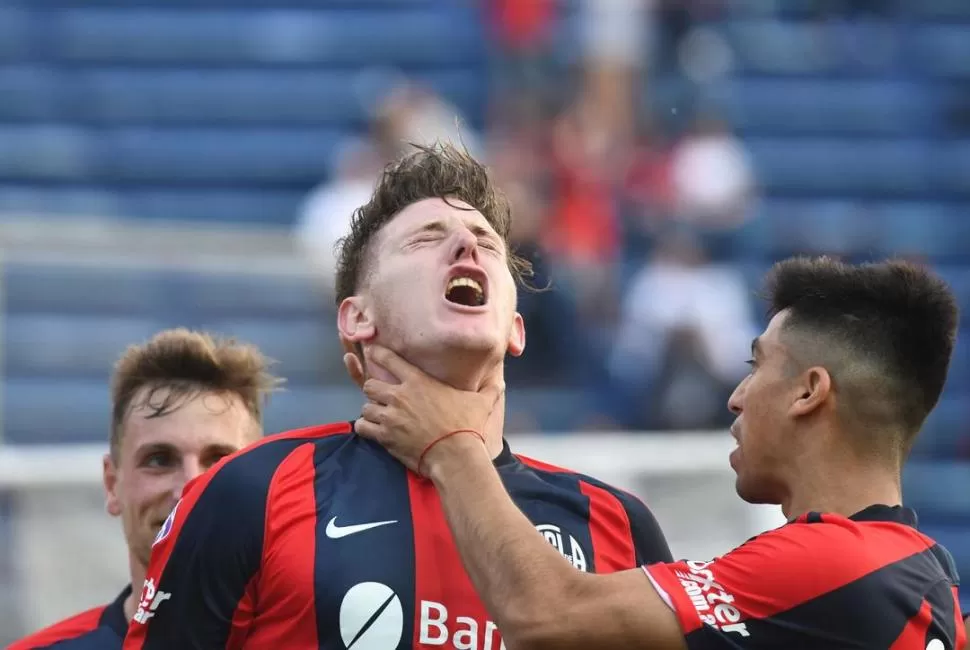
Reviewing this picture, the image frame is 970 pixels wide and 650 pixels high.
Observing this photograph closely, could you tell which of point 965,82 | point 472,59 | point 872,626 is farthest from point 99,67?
point 872,626

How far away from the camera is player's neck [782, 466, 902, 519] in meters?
3.50

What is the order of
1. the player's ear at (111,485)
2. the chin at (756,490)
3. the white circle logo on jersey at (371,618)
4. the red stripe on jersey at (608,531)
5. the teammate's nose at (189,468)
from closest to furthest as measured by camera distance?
the white circle logo on jersey at (371,618) < the red stripe on jersey at (608,531) < the chin at (756,490) < the teammate's nose at (189,468) < the player's ear at (111,485)

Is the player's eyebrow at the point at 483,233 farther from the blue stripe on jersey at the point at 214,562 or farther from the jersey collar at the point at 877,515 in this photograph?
the jersey collar at the point at 877,515

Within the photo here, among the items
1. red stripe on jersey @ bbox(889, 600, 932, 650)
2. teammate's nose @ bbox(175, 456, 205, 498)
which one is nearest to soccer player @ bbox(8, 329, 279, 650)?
teammate's nose @ bbox(175, 456, 205, 498)

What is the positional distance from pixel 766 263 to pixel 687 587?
7578 millimetres

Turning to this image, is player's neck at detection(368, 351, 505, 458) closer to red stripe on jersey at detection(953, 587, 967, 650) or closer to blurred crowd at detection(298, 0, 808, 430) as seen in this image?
red stripe on jersey at detection(953, 587, 967, 650)

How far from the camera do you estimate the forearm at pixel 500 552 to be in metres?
3.07

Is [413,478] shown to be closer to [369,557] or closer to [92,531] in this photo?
[369,557]

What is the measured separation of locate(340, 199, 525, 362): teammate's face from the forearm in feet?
0.87

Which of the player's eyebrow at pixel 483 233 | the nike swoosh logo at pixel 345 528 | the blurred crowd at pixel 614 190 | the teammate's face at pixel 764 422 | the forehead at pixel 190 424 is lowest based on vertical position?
the nike swoosh logo at pixel 345 528

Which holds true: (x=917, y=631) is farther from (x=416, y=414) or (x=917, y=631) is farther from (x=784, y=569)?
(x=416, y=414)

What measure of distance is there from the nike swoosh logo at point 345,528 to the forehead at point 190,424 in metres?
1.06

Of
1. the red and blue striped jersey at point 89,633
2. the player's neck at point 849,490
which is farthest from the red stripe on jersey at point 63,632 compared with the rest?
the player's neck at point 849,490

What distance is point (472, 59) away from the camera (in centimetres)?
1131
